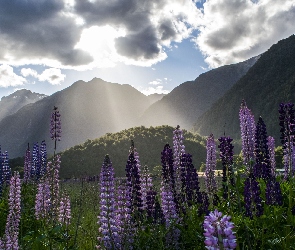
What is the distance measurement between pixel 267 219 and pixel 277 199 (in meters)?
0.66

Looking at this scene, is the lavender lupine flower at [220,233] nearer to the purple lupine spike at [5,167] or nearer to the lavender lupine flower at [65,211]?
the lavender lupine flower at [65,211]

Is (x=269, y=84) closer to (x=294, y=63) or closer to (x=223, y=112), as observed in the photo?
(x=294, y=63)

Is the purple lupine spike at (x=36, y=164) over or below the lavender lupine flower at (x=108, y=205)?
over

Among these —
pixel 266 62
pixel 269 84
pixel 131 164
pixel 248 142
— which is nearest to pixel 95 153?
pixel 248 142

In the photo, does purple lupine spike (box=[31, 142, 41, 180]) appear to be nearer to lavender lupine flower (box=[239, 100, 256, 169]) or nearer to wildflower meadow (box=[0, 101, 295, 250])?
wildflower meadow (box=[0, 101, 295, 250])

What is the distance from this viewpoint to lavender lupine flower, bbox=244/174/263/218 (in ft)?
16.2

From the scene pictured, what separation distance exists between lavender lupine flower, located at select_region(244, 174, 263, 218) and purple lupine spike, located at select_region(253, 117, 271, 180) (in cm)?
213

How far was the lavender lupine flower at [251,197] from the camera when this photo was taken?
4.94 meters

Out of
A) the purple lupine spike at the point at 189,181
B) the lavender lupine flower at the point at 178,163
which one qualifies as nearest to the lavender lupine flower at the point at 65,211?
the lavender lupine flower at the point at 178,163

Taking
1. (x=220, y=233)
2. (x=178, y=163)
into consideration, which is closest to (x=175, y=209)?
(x=178, y=163)

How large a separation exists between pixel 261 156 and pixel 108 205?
12.1 ft

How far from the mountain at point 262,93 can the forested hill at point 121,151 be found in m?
68.6

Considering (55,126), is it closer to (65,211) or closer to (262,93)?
(65,211)

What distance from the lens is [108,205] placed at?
5.89 m
